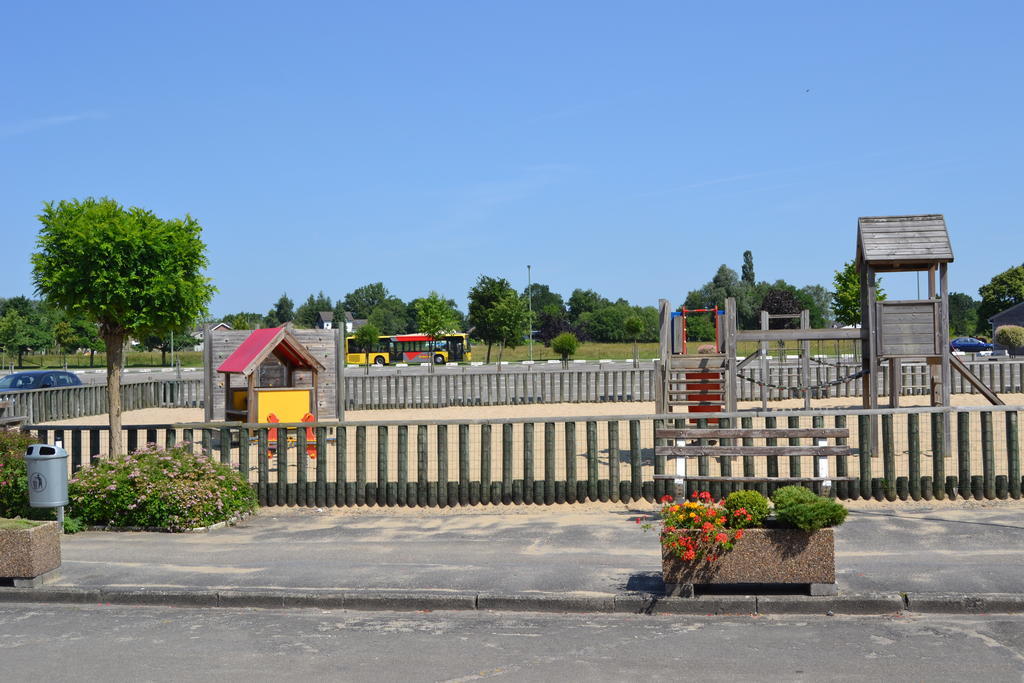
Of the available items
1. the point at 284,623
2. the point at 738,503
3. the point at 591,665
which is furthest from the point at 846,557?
the point at 284,623

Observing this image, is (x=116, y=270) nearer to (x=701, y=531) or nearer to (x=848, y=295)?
(x=701, y=531)

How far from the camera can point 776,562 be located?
324 inches

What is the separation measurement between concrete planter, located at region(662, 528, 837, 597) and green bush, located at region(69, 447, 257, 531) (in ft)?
19.4

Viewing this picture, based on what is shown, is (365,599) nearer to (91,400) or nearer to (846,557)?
(846,557)

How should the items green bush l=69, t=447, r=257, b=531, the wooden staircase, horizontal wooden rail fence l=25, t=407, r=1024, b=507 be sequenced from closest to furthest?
green bush l=69, t=447, r=257, b=531 < horizontal wooden rail fence l=25, t=407, r=1024, b=507 < the wooden staircase

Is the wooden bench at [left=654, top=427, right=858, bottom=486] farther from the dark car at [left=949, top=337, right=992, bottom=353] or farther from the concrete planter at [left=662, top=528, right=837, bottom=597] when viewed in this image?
the dark car at [left=949, top=337, right=992, bottom=353]

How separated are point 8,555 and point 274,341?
30.4 feet

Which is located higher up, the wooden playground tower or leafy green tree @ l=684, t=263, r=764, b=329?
leafy green tree @ l=684, t=263, r=764, b=329

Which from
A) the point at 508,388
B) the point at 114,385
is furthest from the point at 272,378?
the point at 508,388

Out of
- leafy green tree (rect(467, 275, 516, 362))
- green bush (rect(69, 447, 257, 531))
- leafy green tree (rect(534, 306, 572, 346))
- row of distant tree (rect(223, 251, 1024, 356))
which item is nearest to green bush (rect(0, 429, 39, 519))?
green bush (rect(69, 447, 257, 531))

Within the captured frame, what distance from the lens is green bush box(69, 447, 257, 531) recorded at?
1177 cm

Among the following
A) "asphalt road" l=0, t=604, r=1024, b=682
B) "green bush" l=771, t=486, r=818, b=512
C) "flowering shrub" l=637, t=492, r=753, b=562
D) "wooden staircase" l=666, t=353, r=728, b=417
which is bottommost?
"asphalt road" l=0, t=604, r=1024, b=682

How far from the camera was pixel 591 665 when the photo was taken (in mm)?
6934

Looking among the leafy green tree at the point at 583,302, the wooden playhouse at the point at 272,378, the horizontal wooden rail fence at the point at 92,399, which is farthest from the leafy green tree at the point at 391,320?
the wooden playhouse at the point at 272,378
